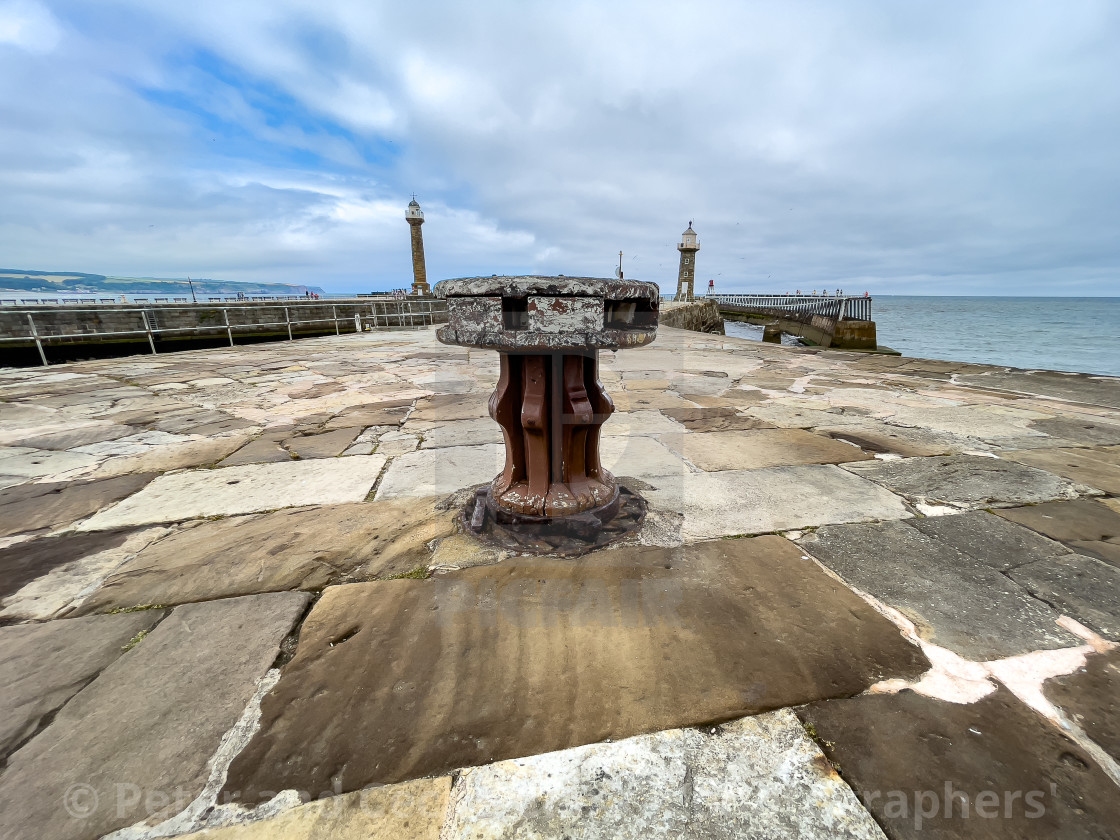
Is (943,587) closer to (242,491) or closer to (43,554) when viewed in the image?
(242,491)

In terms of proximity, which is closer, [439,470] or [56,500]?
[56,500]

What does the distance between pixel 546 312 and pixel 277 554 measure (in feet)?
4.61

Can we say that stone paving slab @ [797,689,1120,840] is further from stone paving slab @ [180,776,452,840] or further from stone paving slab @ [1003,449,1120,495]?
stone paving slab @ [1003,449,1120,495]

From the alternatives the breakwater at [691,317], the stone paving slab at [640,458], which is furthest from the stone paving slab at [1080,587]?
the breakwater at [691,317]

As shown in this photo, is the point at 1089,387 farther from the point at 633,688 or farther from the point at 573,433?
the point at 633,688

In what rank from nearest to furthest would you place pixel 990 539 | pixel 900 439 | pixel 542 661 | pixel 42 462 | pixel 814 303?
pixel 542 661, pixel 990 539, pixel 42 462, pixel 900 439, pixel 814 303

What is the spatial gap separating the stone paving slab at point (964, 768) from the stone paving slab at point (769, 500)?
2.80 ft

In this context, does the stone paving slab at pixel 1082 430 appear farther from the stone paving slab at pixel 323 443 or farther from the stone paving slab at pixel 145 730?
the stone paving slab at pixel 323 443

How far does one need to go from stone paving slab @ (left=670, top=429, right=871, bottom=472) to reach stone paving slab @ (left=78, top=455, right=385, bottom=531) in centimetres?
200

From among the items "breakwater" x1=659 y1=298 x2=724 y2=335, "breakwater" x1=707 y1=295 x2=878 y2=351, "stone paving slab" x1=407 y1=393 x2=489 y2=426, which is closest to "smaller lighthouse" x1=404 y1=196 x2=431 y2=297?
"breakwater" x1=659 y1=298 x2=724 y2=335

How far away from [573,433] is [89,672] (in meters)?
1.62

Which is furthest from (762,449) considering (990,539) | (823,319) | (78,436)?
(823,319)

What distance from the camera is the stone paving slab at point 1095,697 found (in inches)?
38.6

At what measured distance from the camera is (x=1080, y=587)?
1479mm
